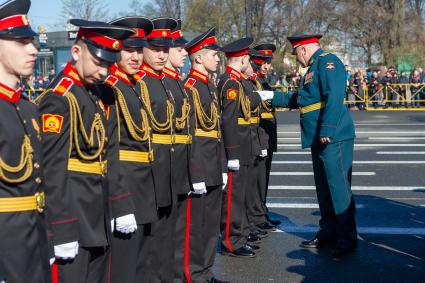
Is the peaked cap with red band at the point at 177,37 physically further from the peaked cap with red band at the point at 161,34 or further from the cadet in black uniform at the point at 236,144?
the cadet in black uniform at the point at 236,144

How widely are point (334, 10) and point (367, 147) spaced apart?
31.8 metres

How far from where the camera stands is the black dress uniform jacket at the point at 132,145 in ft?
15.6

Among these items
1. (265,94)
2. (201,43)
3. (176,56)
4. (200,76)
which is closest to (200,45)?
(201,43)

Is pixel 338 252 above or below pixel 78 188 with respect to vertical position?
below

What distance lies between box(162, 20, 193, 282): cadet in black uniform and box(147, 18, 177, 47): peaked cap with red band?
233 millimetres

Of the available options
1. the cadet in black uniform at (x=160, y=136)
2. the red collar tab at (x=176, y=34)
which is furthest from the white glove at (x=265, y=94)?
the cadet in black uniform at (x=160, y=136)

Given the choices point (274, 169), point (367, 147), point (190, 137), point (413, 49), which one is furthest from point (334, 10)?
point (190, 137)

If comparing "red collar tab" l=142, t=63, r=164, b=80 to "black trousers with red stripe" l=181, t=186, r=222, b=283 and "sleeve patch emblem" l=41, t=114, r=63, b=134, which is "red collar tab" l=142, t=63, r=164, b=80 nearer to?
"black trousers with red stripe" l=181, t=186, r=222, b=283

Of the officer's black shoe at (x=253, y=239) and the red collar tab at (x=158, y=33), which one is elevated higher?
the red collar tab at (x=158, y=33)

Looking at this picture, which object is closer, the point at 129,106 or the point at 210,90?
the point at 129,106

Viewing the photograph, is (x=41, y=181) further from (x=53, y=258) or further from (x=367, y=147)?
(x=367, y=147)

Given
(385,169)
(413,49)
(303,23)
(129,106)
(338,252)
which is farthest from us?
(303,23)

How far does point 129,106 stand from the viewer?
4957mm

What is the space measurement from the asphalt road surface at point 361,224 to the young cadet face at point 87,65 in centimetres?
299
